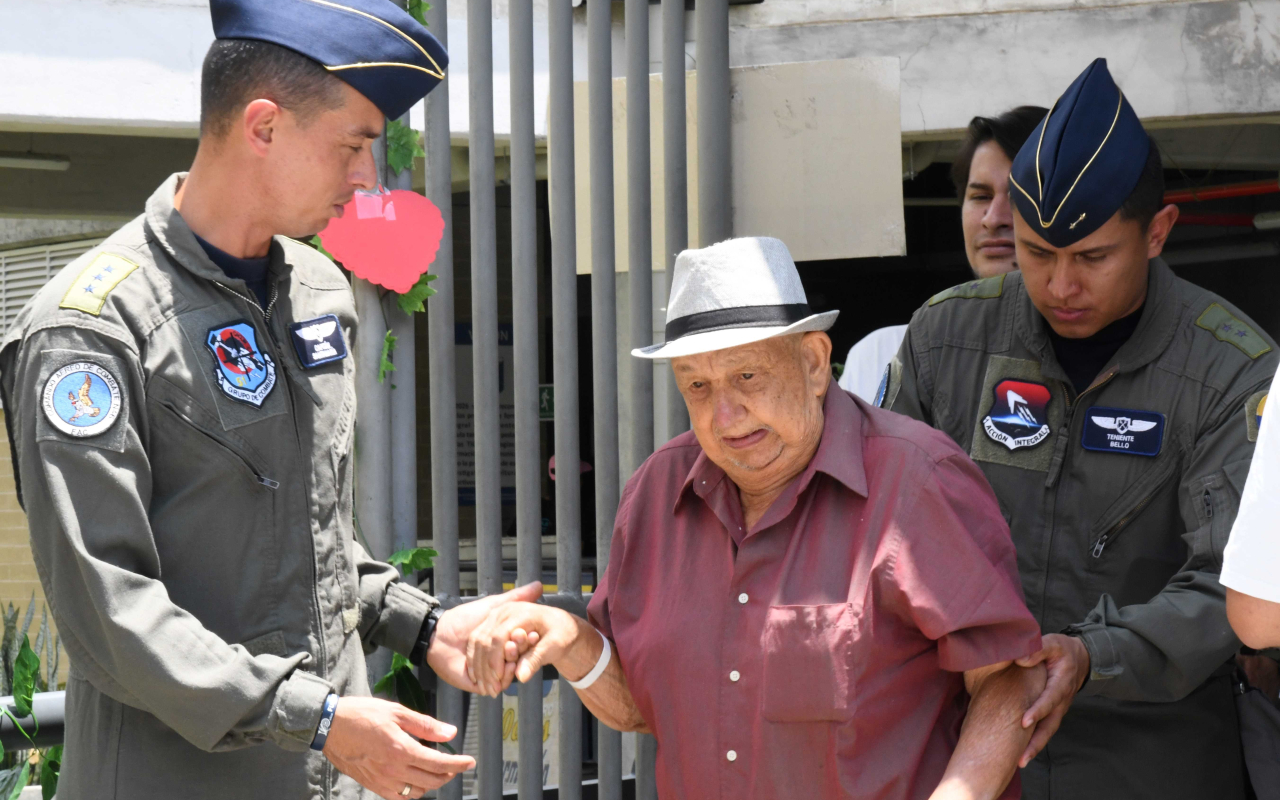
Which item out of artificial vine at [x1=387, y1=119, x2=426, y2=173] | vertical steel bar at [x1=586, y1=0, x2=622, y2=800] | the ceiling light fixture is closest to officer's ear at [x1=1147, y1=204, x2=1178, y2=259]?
vertical steel bar at [x1=586, y1=0, x2=622, y2=800]

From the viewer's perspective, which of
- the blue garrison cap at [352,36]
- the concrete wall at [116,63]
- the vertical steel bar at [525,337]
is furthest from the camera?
the concrete wall at [116,63]

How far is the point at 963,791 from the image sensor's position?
1.78 meters

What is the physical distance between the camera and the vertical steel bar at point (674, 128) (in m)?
2.97

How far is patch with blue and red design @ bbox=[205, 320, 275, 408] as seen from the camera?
189 cm

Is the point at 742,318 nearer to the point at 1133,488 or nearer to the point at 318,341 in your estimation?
the point at 318,341

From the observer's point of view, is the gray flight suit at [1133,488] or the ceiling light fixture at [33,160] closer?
the gray flight suit at [1133,488]

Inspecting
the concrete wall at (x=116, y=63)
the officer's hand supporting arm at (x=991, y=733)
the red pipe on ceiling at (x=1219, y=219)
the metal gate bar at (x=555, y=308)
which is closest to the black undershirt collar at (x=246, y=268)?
the metal gate bar at (x=555, y=308)

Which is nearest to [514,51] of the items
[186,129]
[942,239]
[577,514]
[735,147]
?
[735,147]

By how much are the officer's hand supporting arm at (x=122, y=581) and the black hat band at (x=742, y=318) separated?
83 cm

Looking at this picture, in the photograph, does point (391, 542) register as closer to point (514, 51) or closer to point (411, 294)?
point (411, 294)

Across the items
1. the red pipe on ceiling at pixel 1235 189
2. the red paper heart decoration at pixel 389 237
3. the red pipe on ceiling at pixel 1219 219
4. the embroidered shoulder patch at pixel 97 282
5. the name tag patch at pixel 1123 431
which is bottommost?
the name tag patch at pixel 1123 431

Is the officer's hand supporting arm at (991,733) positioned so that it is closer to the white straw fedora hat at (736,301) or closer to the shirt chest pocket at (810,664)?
the shirt chest pocket at (810,664)

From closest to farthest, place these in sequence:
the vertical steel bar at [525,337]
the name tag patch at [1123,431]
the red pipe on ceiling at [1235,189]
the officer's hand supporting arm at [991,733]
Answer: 1. the officer's hand supporting arm at [991,733]
2. the name tag patch at [1123,431]
3. the vertical steel bar at [525,337]
4. the red pipe on ceiling at [1235,189]

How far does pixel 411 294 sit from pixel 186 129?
141cm
